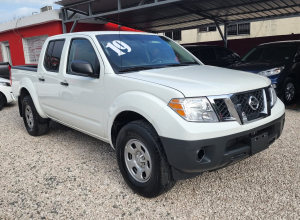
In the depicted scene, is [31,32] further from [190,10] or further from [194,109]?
[194,109]

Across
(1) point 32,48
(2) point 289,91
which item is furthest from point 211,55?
(1) point 32,48

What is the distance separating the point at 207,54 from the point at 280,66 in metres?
3.07

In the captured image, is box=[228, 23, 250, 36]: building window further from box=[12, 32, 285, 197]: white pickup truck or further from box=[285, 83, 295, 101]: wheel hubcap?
box=[12, 32, 285, 197]: white pickup truck

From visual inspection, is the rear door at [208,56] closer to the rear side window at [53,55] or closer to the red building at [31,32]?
the rear side window at [53,55]

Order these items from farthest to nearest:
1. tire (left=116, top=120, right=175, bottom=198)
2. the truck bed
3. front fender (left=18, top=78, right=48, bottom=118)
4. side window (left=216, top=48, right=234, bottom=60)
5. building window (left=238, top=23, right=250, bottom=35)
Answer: building window (left=238, top=23, right=250, bottom=35)
the truck bed
side window (left=216, top=48, right=234, bottom=60)
front fender (left=18, top=78, right=48, bottom=118)
tire (left=116, top=120, right=175, bottom=198)

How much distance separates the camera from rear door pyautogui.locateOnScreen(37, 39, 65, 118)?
4.18m

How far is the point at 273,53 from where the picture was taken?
7.66m

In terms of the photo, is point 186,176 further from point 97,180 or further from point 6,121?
point 6,121

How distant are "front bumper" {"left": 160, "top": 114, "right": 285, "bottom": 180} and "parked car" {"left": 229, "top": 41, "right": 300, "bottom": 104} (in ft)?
14.8

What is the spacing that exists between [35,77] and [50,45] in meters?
0.64

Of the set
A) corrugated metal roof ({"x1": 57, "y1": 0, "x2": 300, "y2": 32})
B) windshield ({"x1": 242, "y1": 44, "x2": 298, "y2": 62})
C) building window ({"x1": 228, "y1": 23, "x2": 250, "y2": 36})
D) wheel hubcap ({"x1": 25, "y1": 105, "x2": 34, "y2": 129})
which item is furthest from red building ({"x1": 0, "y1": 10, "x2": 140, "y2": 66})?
building window ({"x1": 228, "y1": 23, "x2": 250, "y2": 36})

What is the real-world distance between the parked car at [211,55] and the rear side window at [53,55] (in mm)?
5669

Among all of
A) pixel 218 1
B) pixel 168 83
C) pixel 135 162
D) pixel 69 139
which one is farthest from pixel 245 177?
pixel 218 1

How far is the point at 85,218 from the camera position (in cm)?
266
